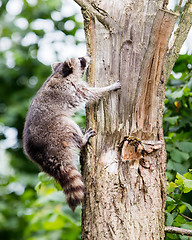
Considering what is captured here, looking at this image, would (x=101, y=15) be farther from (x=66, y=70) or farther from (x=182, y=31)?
(x=66, y=70)

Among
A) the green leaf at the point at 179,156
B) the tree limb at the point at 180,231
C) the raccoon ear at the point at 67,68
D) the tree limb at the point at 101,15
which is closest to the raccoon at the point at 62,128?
the raccoon ear at the point at 67,68

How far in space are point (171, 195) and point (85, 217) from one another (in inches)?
30.0

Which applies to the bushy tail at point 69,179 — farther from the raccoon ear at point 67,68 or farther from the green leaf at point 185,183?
the raccoon ear at point 67,68

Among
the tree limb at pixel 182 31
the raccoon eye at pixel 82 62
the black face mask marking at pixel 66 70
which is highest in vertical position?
the tree limb at pixel 182 31

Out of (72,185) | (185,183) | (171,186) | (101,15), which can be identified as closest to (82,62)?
(101,15)

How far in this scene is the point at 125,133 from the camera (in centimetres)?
235

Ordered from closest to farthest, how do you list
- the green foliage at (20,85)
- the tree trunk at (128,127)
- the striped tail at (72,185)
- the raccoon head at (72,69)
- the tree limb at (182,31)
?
the tree trunk at (128,127)
the striped tail at (72,185)
the tree limb at (182,31)
the raccoon head at (72,69)
the green foliage at (20,85)

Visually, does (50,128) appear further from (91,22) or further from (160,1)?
(160,1)

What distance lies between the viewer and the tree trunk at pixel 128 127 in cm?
220

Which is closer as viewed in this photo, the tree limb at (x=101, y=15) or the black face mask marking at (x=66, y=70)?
the tree limb at (x=101, y=15)

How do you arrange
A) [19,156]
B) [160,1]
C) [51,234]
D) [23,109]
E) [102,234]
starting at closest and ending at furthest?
[102,234] → [160,1] → [51,234] → [23,109] → [19,156]

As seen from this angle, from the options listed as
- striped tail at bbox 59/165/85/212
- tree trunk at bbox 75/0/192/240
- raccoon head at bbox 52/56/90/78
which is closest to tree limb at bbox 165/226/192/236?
tree trunk at bbox 75/0/192/240

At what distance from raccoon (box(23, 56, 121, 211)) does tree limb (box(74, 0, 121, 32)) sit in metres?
0.37

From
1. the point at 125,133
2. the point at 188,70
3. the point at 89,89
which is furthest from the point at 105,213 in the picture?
the point at 188,70
